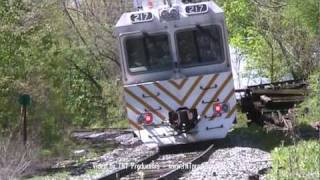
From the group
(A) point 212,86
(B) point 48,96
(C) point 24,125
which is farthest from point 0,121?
(A) point 212,86

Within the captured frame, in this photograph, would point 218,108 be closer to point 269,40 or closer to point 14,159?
point 14,159

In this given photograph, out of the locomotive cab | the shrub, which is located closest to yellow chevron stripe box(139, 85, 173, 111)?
the locomotive cab

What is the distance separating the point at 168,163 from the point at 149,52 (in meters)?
2.91

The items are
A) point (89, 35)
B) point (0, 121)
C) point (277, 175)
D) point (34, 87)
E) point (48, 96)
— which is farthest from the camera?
point (89, 35)

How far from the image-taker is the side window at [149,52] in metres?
14.2

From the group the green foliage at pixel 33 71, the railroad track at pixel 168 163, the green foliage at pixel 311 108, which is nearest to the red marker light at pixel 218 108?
the railroad track at pixel 168 163

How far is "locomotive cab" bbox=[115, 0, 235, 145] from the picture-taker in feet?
45.3

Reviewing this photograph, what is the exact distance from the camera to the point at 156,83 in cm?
1391

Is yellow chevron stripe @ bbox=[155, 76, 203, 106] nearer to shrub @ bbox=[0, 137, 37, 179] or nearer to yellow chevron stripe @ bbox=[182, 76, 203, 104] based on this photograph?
yellow chevron stripe @ bbox=[182, 76, 203, 104]

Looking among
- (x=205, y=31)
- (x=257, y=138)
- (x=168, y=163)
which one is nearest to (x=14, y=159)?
(x=168, y=163)

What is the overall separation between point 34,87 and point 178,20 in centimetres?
701

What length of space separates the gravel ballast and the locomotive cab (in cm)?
96

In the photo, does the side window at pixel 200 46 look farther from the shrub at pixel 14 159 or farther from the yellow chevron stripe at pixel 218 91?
the shrub at pixel 14 159

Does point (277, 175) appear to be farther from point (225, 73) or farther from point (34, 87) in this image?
point (34, 87)
